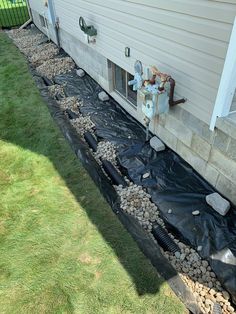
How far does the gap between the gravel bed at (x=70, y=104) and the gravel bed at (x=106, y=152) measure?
144 cm

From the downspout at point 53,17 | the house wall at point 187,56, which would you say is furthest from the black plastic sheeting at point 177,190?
the downspout at point 53,17

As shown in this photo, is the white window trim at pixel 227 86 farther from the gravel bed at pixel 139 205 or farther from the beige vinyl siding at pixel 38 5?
the beige vinyl siding at pixel 38 5

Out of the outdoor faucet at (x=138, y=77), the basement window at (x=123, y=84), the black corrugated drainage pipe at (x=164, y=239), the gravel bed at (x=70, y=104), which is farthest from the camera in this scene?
the gravel bed at (x=70, y=104)

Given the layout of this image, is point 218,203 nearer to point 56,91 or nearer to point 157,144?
point 157,144

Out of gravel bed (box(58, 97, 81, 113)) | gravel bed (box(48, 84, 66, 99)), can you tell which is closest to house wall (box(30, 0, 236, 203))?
gravel bed (box(58, 97, 81, 113))

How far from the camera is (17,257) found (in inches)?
119

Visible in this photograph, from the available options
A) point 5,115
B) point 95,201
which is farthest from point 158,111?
point 5,115

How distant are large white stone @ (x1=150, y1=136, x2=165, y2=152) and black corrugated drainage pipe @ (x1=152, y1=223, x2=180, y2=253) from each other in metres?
1.41

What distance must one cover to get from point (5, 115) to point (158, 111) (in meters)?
3.61

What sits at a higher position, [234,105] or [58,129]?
[234,105]

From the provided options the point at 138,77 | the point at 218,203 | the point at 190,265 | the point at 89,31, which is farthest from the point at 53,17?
the point at 190,265

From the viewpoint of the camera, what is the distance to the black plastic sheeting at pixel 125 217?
2635 millimetres

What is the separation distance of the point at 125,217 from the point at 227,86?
198cm

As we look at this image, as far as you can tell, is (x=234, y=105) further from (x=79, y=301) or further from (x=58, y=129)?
(x=58, y=129)
